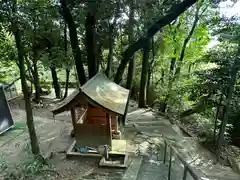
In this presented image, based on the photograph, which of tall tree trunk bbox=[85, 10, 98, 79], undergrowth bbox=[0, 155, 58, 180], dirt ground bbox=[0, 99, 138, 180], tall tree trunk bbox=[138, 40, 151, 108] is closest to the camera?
undergrowth bbox=[0, 155, 58, 180]

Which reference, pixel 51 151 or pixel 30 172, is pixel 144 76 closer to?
pixel 51 151

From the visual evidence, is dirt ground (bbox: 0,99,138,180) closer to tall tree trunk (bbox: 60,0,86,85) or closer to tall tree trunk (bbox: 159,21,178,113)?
tall tree trunk (bbox: 60,0,86,85)

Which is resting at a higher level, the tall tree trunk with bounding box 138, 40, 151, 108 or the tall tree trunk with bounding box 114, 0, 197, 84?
the tall tree trunk with bounding box 114, 0, 197, 84

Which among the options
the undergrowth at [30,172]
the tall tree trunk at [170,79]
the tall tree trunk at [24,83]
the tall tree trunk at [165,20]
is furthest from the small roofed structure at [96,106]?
the tall tree trunk at [170,79]

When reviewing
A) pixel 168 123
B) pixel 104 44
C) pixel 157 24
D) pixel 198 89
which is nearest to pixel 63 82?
pixel 104 44

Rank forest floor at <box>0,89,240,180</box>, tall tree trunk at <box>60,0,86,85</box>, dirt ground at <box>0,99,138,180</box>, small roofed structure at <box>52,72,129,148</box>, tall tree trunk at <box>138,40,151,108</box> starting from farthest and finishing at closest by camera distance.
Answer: tall tree trunk at <box>138,40,151,108</box> → tall tree trunk at <box>60,0,86,85</box> → small roofed structure at <box>52,72,129,148</box> → dirt ground at <box>0,99,138,180</box> → forest floor at <box>0,89,240,180</box>

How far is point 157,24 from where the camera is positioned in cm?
836

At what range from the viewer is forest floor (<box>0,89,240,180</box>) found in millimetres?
Result: 5551

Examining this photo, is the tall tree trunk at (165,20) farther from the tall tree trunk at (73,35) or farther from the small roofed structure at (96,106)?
the small roofed structure at (96,106)

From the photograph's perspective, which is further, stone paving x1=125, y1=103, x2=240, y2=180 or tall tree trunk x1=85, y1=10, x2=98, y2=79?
tall tree trunk x1=85, y1=10, x2=98, y2=79

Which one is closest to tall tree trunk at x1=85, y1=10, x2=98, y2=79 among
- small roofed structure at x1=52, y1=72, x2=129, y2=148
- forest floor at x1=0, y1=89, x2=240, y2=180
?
small roofed structure at x1=52, y1=72, x2=129, y2=148

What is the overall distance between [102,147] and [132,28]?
495cm

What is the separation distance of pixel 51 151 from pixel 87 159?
1237 millimetres

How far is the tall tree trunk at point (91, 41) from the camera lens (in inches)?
322
